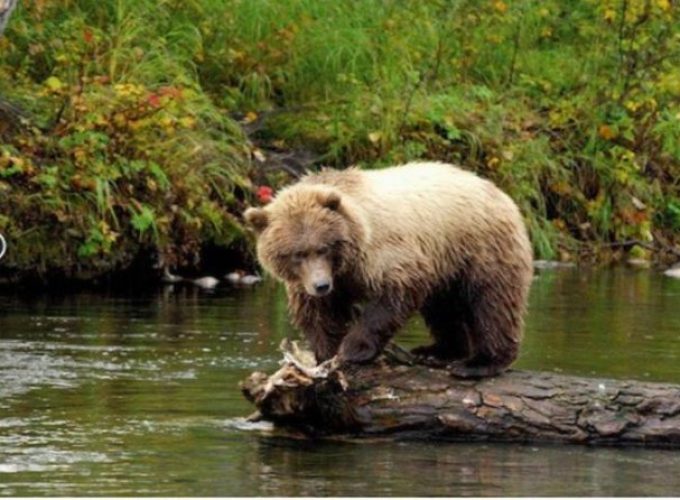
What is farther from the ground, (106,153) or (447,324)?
(106,153)

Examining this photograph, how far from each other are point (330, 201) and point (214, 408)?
1.82 m

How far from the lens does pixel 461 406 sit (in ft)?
31.5

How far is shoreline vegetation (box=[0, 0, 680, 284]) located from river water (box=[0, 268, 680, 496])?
904mm

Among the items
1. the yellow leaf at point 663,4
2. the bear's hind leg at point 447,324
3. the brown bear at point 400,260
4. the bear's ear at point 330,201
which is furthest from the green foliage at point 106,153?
the bear's ear at point 330,201

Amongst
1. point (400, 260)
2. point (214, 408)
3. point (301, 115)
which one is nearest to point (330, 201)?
point (400, 260)

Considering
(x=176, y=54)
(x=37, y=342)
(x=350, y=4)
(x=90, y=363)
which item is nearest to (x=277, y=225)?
(x=90, y=363)

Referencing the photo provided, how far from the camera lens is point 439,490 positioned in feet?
27.6

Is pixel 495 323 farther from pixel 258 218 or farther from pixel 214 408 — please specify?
pixel 214 408

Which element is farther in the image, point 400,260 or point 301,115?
point 301,115

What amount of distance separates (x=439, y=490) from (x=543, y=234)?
1235 centimetres

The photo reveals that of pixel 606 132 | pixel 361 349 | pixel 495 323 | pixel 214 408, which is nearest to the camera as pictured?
pixel 361 349

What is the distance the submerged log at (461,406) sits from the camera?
9516 mm

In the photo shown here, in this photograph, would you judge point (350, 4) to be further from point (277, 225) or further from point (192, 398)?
point (277, 225)

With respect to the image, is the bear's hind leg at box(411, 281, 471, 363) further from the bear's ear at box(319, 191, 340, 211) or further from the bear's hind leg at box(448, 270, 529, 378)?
the bear's ear at box(319, 191, 340, 211)
